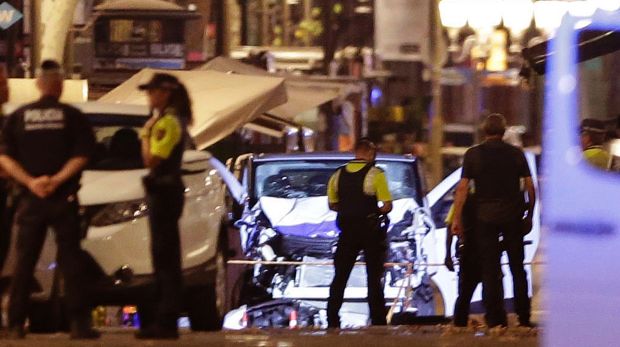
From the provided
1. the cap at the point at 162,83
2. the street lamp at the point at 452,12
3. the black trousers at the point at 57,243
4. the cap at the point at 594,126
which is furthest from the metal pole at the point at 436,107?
the cap at the point at 594,126

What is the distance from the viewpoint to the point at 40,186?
10188 millimetres

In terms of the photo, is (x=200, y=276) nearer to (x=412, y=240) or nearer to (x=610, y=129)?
(x=412, y=240)

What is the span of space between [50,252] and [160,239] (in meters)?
1.06

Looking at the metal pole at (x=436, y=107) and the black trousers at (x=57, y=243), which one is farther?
the metal pole at (x=436, y=107)

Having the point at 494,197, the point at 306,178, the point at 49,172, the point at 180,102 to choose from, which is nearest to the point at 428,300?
the point at 306,178

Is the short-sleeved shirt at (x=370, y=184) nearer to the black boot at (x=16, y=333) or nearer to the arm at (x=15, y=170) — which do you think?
the black boot at (x=16, y=333)

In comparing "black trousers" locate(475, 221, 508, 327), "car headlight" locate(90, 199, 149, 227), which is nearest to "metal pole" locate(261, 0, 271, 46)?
"black trousers" locate(475, 221, 508, 327)

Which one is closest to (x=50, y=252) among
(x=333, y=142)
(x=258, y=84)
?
(x=258, y=84)

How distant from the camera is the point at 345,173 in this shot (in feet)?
46.1

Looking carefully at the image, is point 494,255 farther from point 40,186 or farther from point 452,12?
point 452,12

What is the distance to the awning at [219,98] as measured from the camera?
18156 millimetres

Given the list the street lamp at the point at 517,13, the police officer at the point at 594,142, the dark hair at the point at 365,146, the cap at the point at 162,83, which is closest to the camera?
the police officer at the point at 594,142

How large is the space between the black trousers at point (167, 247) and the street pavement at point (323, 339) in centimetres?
23

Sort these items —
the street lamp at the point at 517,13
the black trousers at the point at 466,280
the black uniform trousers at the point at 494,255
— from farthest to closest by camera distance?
the street lamp at the point at 517,13 < the black trousers at the point at 466,280 < the black uniform trousers at the point at 494,255
